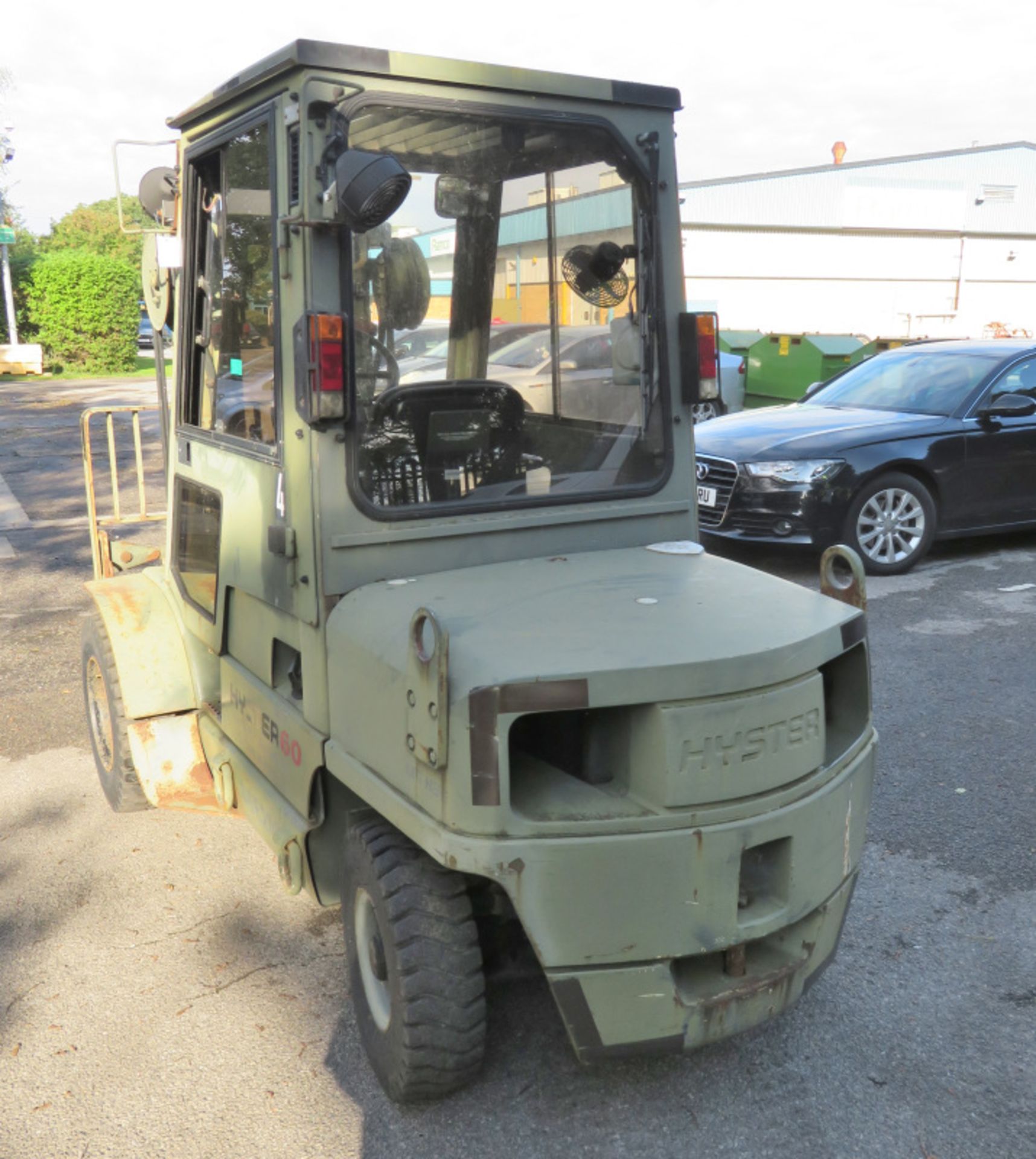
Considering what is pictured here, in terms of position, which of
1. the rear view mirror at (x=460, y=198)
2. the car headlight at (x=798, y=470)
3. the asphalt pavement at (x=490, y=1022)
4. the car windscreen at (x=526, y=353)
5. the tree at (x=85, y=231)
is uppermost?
the tree at (x=85, y=231)

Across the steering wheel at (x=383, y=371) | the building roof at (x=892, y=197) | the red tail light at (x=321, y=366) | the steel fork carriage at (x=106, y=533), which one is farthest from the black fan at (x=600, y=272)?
the building roof at (x=892, y=197)

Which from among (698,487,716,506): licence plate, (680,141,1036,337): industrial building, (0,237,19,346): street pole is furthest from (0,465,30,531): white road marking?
(680,141,1036,337): industrial building

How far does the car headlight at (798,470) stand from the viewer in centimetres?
821

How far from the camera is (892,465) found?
27.8 ft

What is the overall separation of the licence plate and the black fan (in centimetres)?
507

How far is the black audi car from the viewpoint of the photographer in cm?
825

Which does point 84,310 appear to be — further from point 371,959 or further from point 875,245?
point 371,959

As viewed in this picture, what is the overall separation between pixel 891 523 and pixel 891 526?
0.02 m

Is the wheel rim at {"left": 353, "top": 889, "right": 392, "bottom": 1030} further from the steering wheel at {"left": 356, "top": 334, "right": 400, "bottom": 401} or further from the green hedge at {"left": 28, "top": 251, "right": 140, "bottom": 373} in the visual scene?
the green hedge at {"left": 28, "top": 251, "right": 140, "bottom": 373}

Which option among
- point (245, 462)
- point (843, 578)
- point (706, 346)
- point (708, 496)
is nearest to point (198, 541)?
point (245, 462)

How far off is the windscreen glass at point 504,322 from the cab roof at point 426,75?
0.30 feet

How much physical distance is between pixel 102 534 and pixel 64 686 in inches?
38.6

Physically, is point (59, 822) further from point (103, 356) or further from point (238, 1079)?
point (103, 356)

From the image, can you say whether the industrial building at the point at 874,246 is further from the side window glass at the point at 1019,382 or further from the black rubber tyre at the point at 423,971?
the black rubber tyre at the point at 423,971
